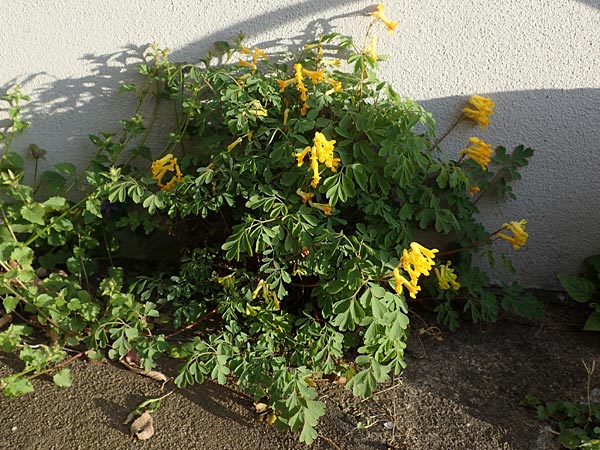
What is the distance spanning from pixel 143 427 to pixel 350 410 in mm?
896

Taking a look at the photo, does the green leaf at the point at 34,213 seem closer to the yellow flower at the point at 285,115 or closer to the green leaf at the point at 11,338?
the green leaf at the point at 11,338

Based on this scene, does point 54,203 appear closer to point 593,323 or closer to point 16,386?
point 16,386

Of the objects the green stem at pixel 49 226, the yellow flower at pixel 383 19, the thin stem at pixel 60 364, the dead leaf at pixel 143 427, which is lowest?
the dead leaf at pixel 143 427

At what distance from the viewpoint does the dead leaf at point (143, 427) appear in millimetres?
2771

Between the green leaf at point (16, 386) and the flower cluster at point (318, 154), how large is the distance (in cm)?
149

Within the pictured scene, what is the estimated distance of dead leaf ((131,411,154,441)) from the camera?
9.09 feet

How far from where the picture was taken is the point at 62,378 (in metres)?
2.96

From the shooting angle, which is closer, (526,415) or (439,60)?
→ (526,415)

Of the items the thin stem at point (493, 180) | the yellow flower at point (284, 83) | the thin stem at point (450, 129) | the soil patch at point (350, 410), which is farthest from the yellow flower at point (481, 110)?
the soil patch at point (350, 410)

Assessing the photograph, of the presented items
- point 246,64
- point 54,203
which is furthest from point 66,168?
point 246,64

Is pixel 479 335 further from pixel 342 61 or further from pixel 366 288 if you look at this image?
pixel 342 61

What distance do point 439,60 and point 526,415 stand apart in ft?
5.93

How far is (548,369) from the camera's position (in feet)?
11.1

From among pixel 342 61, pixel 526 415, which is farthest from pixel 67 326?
pixel 526 415
